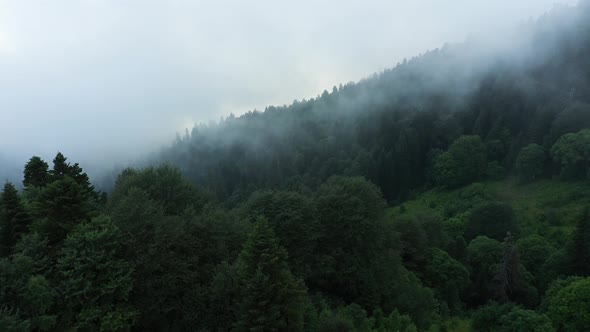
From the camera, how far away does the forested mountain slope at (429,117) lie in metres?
105

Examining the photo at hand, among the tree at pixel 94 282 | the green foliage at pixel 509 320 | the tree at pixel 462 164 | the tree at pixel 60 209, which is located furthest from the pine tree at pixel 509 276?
the tree at pixel 462 164

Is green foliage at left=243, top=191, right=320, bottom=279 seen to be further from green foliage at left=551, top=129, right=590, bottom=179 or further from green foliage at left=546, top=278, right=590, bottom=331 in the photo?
green foliage at left=551, top=129, right=590, bottom=179

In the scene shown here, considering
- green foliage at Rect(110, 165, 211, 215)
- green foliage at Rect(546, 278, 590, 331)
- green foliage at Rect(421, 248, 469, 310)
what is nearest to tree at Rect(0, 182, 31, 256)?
green foliage at Rect(110, 165, 211, 215)

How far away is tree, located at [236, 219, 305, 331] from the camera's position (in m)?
25.5

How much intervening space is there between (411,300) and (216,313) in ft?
72.3

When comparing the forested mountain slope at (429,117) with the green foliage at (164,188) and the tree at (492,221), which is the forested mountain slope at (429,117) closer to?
the tree at (492,221)

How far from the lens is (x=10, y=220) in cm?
3388

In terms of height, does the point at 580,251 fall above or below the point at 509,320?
below

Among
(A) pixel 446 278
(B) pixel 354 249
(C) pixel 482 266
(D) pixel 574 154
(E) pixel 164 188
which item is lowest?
(C) pixel 482 266

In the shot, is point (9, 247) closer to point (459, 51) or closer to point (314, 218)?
point (314, 218)

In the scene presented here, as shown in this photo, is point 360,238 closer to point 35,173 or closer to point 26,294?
point 26,294

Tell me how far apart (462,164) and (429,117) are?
3156 centimetres

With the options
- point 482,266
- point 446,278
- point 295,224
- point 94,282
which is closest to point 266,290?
point 94,282

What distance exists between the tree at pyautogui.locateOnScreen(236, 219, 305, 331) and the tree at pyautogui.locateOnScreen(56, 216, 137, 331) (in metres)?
8.51
